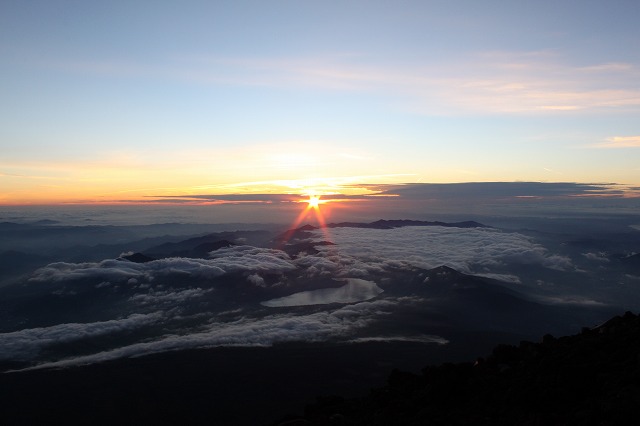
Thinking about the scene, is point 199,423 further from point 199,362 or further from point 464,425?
point 464,425

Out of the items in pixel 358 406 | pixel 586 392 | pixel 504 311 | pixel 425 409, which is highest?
pixel 586 392

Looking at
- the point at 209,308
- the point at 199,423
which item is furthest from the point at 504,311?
the point at 199,423

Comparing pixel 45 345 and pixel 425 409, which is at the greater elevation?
pixel 425 409

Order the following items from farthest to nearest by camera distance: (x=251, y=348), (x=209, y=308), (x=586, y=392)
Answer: (x=209, y=308), (x=251, y=348), (x=586, y=392)

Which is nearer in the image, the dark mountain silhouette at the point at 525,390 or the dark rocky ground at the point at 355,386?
the dark mountain silhouette at the point at 525,390

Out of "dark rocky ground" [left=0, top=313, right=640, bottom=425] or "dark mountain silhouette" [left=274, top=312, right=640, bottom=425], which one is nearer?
"dark mountain silhouette" [left=274, top=312, right=640, bottom=425]

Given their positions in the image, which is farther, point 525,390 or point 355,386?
point 355,386

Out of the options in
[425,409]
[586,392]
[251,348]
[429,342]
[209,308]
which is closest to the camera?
[586,392]

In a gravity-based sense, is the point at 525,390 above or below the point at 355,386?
above
